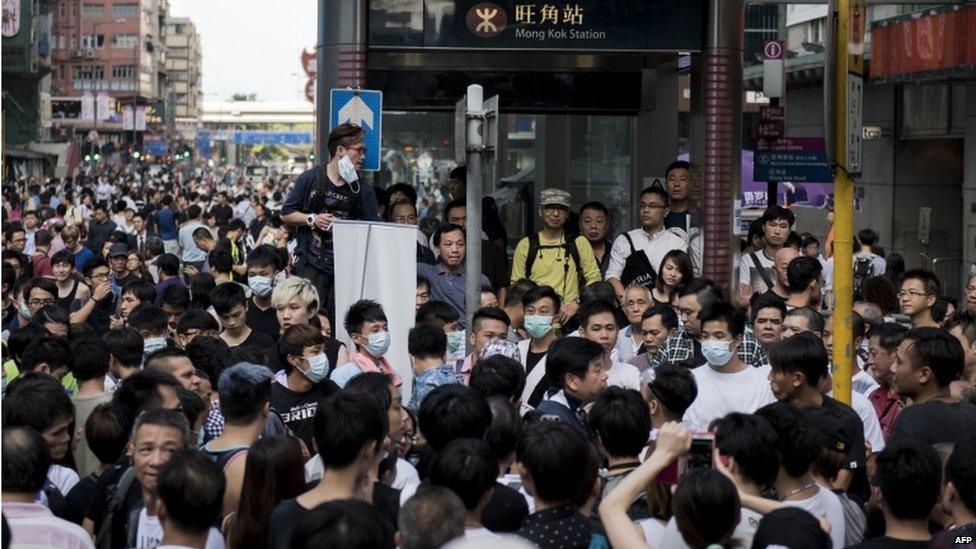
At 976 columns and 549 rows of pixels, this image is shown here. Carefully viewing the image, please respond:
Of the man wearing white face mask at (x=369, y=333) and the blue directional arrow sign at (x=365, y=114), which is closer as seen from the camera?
the man wearing white face mask at (x=369, y=333)

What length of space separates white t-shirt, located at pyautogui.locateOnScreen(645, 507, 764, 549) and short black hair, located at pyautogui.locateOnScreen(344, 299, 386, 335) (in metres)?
3.69

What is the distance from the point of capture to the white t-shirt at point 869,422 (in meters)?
7.95

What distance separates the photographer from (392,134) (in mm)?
20953

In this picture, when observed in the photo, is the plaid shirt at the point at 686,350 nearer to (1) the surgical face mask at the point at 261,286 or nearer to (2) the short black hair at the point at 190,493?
(1) the surgical face mask at the point at 261,286

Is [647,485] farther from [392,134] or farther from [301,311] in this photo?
[392,134]

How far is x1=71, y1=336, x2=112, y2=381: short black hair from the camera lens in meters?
8.19

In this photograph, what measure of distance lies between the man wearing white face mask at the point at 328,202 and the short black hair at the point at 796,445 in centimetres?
547

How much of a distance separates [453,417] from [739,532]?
4.58 ft

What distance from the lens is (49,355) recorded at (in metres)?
8.73

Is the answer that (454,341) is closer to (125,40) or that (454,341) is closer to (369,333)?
(369,333)

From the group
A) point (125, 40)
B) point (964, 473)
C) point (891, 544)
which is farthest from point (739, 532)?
point (125, 40)

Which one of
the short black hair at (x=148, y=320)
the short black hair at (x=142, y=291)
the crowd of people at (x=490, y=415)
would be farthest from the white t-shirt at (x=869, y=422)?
the short black hair at (x=142, y=291)

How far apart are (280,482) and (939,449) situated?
2.69 m

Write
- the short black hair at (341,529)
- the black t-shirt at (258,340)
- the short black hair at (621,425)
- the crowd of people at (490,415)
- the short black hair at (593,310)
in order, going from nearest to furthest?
the short black hair at (341,529) < the crowd of people at (490,415) < the short black hair at (621,425) < the short black hair at (593,310) < the black t-shirt at (258,340)
